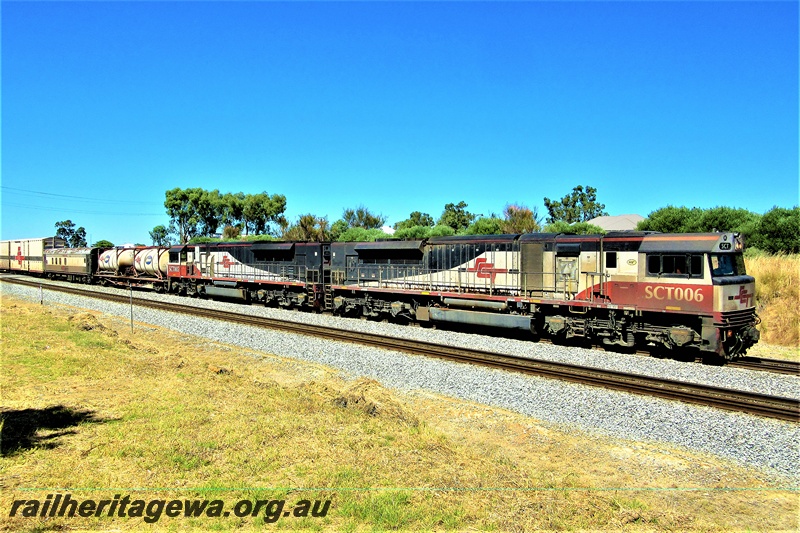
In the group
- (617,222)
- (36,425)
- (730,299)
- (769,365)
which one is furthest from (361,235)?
(36,425)

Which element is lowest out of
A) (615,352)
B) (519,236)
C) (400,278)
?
(615,352)

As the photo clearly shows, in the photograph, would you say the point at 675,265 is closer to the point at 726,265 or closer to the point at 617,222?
the point at 726,265

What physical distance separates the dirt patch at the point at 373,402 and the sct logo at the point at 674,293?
9408mm

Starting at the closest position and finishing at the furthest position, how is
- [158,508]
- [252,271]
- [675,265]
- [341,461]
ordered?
[158,508]
[341,461]
[675,265]
[252,271]

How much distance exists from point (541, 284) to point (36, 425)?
590 inches

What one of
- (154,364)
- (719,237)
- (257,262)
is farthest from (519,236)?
(257,262)

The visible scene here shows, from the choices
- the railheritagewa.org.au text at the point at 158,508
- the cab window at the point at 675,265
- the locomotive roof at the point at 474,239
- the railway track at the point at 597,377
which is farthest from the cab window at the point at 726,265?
the railheritagewa.org.au text at the point at 158,508

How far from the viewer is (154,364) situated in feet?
43.3

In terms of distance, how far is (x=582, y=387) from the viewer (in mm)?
11953

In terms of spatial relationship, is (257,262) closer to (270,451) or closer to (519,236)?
(519,236)

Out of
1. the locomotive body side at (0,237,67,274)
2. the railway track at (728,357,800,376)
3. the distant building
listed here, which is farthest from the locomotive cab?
the locomotive body side at (0,237,67,274)

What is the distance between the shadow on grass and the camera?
7.19 m

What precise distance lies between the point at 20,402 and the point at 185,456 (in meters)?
4.76

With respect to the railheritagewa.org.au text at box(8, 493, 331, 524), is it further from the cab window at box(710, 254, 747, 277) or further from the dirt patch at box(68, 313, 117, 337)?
the dirt patch at box(68, 313, 117, 337)
